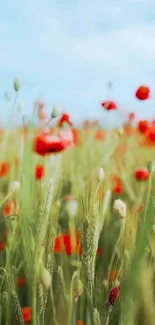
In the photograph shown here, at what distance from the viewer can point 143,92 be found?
4.46ft

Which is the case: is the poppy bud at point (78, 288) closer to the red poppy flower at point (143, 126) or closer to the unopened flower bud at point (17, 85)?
the unopened flower bud at point (17, 85)

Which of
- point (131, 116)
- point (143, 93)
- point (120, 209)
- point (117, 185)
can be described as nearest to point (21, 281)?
point (120, 209)

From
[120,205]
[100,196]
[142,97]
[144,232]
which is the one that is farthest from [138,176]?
[144,232]

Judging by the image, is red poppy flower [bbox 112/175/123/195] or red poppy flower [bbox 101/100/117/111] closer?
red poppy flower [bbox 112/175/123/195]

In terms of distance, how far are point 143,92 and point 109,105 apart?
14cm

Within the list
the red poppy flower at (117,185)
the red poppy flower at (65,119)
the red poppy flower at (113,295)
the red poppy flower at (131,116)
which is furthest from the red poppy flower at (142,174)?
the red poppy flower at (131,116)

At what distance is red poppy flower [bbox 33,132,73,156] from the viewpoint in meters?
0.72

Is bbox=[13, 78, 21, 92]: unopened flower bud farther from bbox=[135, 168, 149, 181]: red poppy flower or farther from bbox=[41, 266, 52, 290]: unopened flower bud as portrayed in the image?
bbox=[41, 266, 52, 290]: unopened flower bud

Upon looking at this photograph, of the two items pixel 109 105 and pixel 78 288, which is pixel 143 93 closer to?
pixel 109 105

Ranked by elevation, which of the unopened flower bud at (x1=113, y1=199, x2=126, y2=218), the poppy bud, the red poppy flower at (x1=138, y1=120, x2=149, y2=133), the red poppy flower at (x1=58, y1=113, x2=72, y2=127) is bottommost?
the poppy bud

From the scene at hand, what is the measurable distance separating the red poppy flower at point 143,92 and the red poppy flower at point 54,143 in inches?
24.7

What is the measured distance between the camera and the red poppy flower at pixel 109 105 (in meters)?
1.46

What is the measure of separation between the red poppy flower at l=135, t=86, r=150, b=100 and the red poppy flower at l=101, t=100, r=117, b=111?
11 cm

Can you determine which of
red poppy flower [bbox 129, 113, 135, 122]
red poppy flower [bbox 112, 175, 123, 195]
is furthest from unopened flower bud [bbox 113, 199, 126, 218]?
red poppy flower [bbox 129, 113, 135, 122]
